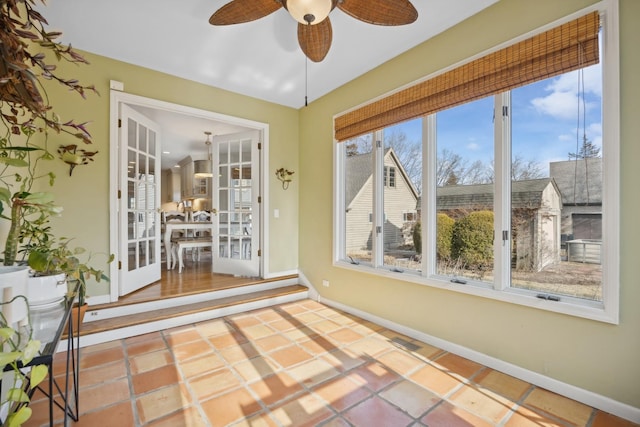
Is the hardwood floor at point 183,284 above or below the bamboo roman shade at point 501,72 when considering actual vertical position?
below

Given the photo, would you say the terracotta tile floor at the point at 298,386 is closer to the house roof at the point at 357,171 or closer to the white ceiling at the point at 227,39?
the house roof at the point at 357,171

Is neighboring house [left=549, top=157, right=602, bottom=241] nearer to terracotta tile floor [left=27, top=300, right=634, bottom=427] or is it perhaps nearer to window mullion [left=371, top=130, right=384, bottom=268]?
terracotta tile floor [left=27, top=300, right=634, bottom=427]

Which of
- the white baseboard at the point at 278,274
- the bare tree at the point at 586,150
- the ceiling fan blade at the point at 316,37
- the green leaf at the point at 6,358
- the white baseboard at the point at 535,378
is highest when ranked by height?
the ceiling fan blade at the point at 316,37

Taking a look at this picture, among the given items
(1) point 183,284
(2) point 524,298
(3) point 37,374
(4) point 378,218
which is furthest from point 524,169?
(1) point 183,284

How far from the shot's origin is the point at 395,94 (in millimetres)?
2990

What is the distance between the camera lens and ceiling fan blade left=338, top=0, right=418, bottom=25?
71.4 inches

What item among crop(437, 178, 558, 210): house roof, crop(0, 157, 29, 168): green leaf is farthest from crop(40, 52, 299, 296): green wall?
crop(437, 178, 558, 210): house roof

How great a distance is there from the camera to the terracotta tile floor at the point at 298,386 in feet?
5.82

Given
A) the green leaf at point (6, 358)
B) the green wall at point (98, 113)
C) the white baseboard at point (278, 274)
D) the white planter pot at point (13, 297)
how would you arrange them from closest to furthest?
the green leaf at point (6, 358), the white planter pot at point (13, 297), the green wall at point (98, 113), the white baseboard at point (278, 274)

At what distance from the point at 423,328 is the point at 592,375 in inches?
46.3

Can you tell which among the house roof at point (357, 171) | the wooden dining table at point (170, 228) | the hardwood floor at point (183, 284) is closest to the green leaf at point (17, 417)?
the hardwood floor at point (183, 284)

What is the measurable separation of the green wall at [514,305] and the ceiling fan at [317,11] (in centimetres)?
88

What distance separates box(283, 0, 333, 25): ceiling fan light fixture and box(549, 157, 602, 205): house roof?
186 cm

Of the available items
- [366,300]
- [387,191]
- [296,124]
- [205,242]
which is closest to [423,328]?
[366,300]
